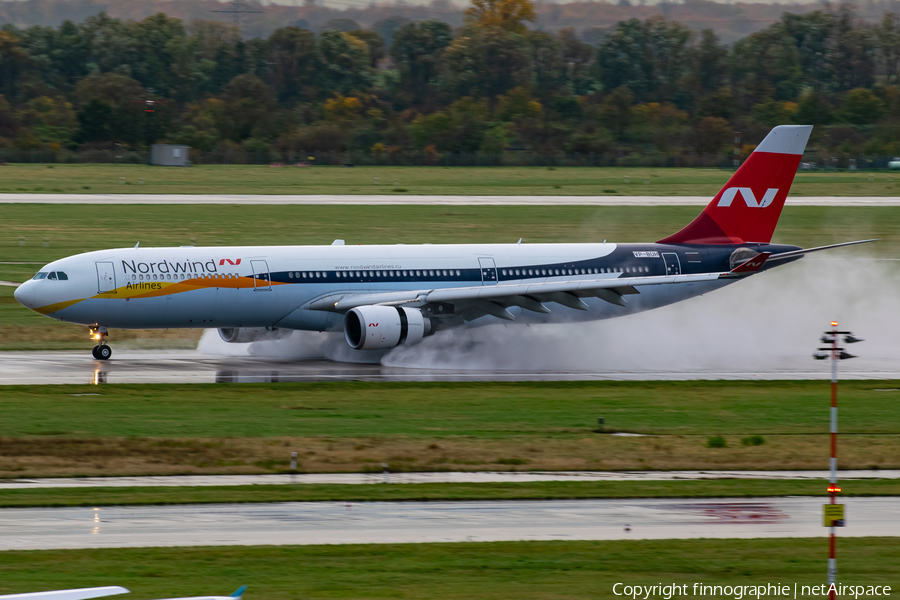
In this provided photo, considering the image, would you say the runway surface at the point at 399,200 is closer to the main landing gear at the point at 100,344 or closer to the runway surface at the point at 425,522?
the main landing gear at the point at 100,344

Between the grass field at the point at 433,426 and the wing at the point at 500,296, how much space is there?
15.0 feet

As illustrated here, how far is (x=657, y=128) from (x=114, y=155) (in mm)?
68615

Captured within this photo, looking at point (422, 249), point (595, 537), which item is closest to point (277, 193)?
point (422, 249)

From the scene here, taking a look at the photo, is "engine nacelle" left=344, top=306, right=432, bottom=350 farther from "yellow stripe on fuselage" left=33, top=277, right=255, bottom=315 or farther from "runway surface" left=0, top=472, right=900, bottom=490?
"runway surface" left=0, top=472, right=900, bottom=490

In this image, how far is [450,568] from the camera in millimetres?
16812

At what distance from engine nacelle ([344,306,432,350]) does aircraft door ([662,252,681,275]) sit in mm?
9985

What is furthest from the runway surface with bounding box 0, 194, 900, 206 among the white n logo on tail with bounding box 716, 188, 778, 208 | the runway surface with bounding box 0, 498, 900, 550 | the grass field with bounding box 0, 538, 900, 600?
the grass field with bounding box 0, 538, 900, 600

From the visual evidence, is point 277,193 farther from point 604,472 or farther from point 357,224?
Result: point 604,472

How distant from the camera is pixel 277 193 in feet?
334

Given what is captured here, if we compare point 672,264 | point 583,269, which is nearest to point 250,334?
point 583,269

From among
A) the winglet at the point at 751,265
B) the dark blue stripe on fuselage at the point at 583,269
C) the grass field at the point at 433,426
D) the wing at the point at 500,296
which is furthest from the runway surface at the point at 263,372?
the winglet at the point at 751,265

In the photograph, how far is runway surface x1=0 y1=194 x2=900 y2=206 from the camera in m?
91.8

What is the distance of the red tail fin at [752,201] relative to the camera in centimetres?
4575

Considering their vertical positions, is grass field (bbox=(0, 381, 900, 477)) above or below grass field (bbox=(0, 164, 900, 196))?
below
